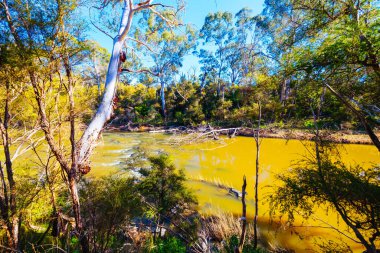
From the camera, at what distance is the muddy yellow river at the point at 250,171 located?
4043mm

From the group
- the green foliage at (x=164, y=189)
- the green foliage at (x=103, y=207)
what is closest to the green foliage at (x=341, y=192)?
the green foliage at (x=164, y=189)

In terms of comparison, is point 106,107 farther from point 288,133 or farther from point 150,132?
point 288,133

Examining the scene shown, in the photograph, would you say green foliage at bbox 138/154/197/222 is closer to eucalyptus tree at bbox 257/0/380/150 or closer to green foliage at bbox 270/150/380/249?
green foliage at bbox 270/150/380/249

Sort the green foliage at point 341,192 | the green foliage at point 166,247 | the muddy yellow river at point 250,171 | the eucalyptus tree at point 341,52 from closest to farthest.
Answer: the eucalyptus tree at point 341,52 → the green foliage at point 341,192 → the green foliage at point 166,247 → the muddy yellow river at point 250,171

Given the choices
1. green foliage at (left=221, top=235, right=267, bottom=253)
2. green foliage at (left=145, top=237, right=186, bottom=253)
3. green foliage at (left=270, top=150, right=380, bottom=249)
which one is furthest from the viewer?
green foliage at (left=145, top=237, right=186, bottom=253)

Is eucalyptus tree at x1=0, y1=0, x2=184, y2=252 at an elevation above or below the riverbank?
above

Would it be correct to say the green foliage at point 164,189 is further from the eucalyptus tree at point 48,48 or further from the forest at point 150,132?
the eucalyptus tree at point 48,48

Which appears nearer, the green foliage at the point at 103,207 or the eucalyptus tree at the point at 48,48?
the eucalyptus tree at the point at 48,48

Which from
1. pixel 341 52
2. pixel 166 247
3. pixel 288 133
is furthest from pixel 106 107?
pixel 288 133

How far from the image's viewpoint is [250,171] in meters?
7.78

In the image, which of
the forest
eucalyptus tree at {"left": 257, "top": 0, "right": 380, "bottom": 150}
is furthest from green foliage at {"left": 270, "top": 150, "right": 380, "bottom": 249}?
eucalyptus tree at {"left": 257, "top": 0, "right": 380, "bottom": 150}

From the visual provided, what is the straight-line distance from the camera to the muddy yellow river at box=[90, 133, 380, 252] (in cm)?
404

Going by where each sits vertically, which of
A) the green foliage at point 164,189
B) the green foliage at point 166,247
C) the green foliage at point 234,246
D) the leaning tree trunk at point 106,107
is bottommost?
the green foliage at point 166,247

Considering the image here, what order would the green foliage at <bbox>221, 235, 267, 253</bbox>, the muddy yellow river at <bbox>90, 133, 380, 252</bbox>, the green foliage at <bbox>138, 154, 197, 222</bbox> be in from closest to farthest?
the green foliage at <bbox>221, 235, 267, 253</bbox> < the green foliage at <bbox>138, 154, 197, 222</bbox> < the muddy yellow river at <bbox>90, 133, 380, 252</bbox>
